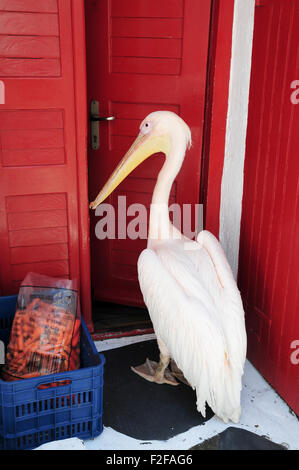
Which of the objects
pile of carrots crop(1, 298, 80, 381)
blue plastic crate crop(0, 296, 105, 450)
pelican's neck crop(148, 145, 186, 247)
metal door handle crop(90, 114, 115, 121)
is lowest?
blue plastic crate crop(0, 296, 105, 450)

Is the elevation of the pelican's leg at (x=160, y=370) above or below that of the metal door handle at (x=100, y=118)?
below

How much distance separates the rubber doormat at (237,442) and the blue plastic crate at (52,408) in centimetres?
50

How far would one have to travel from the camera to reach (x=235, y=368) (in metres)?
2.07

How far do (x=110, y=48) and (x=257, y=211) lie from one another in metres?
1.31

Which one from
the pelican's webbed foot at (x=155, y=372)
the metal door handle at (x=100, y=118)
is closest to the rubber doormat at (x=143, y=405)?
the pelican's webbed foot at (x=155, y=372)

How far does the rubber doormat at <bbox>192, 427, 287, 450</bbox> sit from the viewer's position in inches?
83.7

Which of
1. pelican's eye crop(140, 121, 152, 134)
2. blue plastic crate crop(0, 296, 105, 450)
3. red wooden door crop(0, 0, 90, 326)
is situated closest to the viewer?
blue plastic crate crop(0, 296, 105, 450)

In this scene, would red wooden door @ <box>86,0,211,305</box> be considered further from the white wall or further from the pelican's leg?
the pelican's leg

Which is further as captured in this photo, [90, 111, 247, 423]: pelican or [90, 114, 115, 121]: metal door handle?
[90, 114, 115, 121]: metal door handle

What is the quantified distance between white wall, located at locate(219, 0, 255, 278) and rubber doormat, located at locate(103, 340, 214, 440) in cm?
84

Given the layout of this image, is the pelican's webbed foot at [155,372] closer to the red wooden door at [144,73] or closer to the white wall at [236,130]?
the white wall at [236,130]

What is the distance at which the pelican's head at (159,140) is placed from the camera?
2.40 meters

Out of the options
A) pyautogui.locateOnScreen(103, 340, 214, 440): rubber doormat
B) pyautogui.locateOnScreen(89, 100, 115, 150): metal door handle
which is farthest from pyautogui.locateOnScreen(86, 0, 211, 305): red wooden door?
pyautogui.locateOnScreen(103, 340, 214, 440): rubber doormat
